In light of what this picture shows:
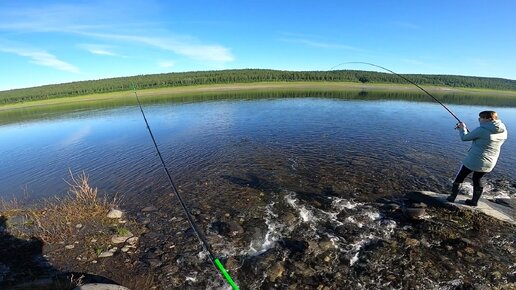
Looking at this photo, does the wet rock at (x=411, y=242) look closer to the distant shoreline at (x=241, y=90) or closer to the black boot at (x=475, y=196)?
the black boot at (x=475, y=196)

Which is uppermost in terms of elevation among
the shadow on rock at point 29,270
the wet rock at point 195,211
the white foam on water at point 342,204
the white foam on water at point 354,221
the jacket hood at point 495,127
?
Result: the jacket hood at point 495,127

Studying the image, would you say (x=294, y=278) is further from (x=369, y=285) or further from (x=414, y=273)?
(x=414, y=273)

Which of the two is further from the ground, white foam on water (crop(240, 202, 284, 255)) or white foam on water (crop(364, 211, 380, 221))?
white foam on water (crop(364, 211, 380, 221))

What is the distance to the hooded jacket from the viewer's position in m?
8.40

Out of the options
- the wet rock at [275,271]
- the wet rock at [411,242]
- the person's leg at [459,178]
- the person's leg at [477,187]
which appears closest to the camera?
the wet rock at [275,271]

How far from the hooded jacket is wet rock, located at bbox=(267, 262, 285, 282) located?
6665 mm

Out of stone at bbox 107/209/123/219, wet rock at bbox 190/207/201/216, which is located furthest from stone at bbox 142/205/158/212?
wet rock at bbox 190/207/201/216

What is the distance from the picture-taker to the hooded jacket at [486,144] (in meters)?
8.40

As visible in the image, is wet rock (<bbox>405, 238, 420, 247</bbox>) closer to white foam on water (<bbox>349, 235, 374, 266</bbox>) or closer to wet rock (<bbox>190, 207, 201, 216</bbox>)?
white foam on water (<bbox>349, 235, 374, 266</bbox>)

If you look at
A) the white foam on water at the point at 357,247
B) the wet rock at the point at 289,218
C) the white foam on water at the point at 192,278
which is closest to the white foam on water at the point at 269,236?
the wet rock at the point at 289,218

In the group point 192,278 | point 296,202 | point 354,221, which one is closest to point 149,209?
point 192,278

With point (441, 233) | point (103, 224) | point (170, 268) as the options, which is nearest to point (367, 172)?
point (441, 233)

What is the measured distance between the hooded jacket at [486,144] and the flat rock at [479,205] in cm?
158

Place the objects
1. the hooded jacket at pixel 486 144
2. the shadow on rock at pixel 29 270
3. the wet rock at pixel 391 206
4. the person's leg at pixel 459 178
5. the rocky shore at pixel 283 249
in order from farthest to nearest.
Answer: the wet rock at pixel 391 206 → the person's leg at pixel 459 178 → the hooded jacket at pixel 486 144 → the rocky shore at pixel 283 249 → the shadow on rock at pixel 29 270
